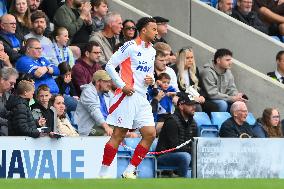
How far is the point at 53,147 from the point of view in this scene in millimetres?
15727

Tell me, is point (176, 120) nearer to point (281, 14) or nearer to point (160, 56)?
point (160, 56)

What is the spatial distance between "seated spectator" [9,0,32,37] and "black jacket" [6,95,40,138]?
8.28ft

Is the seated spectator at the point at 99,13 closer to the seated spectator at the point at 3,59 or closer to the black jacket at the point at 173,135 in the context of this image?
the seated spectator at the point at 3,59

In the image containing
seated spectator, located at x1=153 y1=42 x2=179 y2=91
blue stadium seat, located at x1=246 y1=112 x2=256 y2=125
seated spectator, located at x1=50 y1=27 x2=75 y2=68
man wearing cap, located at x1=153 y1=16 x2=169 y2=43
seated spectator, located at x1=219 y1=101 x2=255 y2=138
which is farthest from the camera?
man wearing cap, located at x1=153 y1=16 x2=169 y2=43

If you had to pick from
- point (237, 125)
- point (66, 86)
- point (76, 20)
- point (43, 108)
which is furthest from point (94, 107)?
point (76, 20)

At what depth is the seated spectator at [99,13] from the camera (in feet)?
66.1

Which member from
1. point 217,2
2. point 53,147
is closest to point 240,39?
point 217,2

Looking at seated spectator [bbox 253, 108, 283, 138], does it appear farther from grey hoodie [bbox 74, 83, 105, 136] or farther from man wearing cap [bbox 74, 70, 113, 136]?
grey hoodie [bbox 74, 83, 105, 136]

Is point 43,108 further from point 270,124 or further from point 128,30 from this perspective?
point 270,124

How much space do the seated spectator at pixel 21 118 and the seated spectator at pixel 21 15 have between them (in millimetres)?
2318

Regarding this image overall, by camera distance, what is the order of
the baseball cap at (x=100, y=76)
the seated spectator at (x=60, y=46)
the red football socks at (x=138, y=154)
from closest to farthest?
the red football socks at (x=138, y=154) → the baseball cap at (x=100, y=76) → the seated spectator at (x=60, y=46)

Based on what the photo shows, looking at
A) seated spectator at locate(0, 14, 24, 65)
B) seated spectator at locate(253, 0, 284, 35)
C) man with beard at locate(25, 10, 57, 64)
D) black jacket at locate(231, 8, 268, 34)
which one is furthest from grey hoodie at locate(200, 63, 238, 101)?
seated spectator at locate(0, 14, 24, 65)


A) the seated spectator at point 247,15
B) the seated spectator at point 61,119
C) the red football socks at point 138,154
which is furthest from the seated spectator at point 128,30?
the red football socks at point 138,154

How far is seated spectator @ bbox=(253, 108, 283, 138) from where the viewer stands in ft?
62.0
